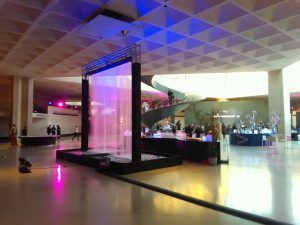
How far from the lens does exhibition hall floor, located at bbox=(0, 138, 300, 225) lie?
13.1 feet

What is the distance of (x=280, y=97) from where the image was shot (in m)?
17.3

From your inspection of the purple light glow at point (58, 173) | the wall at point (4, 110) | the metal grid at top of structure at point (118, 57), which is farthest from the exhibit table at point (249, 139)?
the wall at point (4, 110)

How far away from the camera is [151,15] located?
7844mm

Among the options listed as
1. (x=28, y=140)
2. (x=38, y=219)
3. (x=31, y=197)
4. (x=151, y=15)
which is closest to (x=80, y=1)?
(x=151, y=15)

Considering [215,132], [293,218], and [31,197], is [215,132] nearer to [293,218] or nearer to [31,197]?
[293,218]

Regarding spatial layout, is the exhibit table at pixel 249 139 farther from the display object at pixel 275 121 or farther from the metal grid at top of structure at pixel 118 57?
the metal grid at top of structure at pixel 118 57

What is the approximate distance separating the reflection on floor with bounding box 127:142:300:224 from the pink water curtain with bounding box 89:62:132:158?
8.85 ft

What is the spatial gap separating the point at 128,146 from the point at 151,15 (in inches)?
178

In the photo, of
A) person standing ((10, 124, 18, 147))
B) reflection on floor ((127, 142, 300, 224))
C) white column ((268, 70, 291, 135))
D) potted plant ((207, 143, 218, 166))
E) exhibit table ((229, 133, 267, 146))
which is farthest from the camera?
white column ((268, 70, 291, 135))

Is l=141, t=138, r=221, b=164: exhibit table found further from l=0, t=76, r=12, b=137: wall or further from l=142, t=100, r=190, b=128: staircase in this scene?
l=0, t=76, r=12, b=137: wall

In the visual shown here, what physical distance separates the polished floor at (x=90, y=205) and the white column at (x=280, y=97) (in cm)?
1410

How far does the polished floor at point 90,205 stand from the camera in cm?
389

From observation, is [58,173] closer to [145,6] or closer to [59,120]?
[145,6]

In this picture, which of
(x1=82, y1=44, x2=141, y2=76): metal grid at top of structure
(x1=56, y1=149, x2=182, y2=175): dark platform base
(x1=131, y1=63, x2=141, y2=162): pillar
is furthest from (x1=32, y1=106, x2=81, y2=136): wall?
(x1=131, y1=63, x2=141, y2=162): pillar
